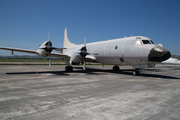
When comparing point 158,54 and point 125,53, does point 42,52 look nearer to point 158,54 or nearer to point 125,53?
point 125,53

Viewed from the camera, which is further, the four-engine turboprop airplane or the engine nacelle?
the engine nacelle

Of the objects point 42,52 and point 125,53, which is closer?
point 125,53

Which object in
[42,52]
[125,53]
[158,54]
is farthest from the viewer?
[42,52]

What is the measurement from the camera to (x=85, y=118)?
12.2 ft

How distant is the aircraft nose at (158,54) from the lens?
11262mm

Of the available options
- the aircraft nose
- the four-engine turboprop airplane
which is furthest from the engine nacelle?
the aircraft nose

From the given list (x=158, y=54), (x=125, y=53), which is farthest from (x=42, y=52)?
(x=158, y=54)

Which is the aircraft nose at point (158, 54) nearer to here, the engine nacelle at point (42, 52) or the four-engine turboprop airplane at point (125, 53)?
the four-engine turboprop airplane at point (125, 53)

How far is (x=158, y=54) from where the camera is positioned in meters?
11.4

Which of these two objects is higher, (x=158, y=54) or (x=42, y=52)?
(x=42, y=52)

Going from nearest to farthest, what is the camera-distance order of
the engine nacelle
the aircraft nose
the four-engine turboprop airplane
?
the aircraft nose
the four-engine turboprop airplane
the engine nacelle

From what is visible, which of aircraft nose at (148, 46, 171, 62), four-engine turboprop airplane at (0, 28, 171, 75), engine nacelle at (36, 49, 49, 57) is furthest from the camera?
engine nacelle at (36, 49, 49, 57)

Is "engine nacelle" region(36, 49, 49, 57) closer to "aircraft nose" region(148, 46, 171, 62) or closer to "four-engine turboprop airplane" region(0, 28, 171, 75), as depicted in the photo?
"four-engine turboprop airplane" region(0, 28, 171, 75)

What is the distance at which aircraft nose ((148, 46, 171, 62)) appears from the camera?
11.3 m
